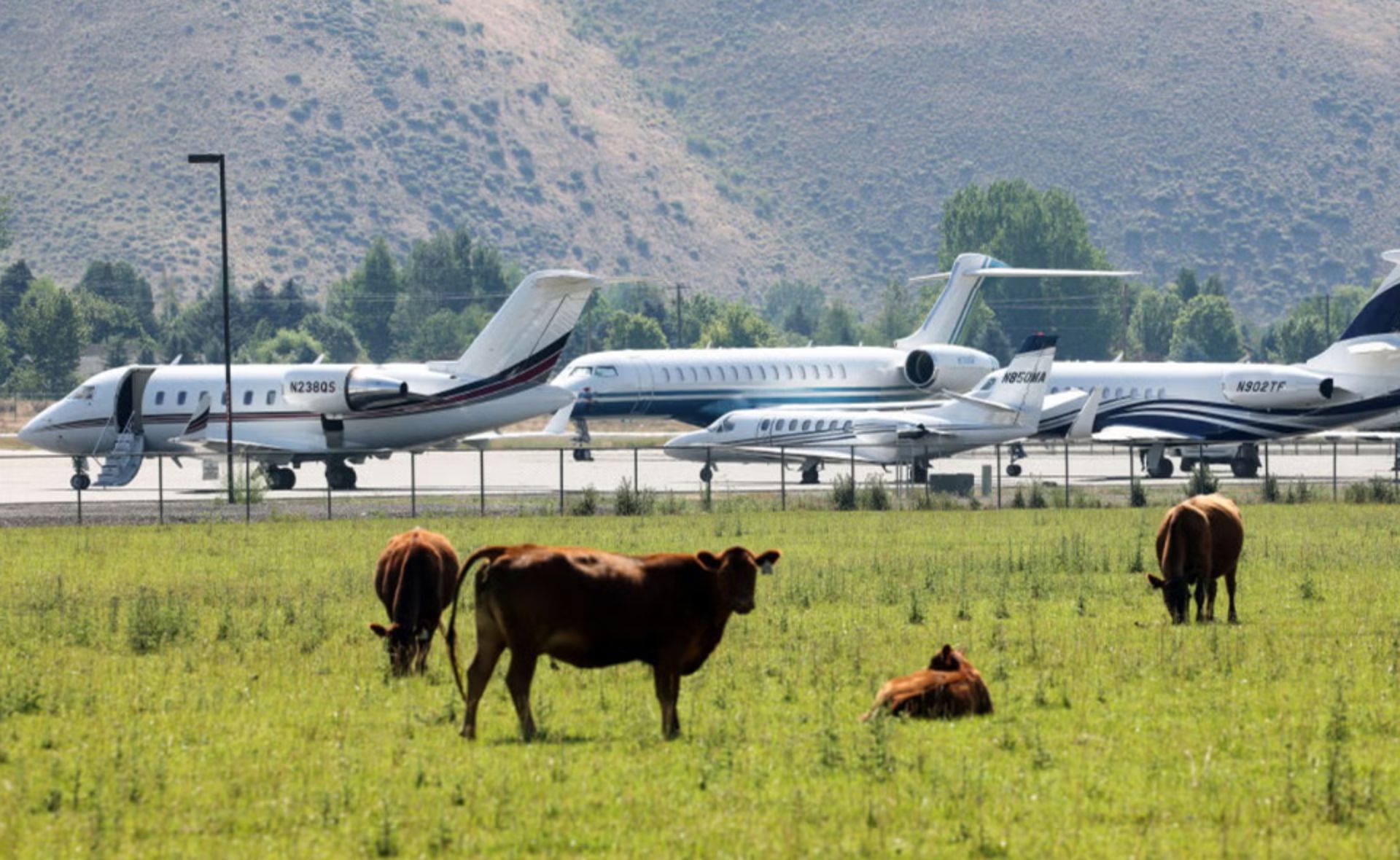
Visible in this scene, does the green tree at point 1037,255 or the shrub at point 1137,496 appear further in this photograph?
the green tree at point 1037,255

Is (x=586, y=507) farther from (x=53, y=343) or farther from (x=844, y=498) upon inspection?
(x=53, y=343)

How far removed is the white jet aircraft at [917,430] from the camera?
60.9m

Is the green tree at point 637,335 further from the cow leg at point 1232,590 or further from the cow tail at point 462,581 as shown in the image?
the cow tail at point 462,581

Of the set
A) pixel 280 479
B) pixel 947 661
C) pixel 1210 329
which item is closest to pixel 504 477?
pixel 280 479

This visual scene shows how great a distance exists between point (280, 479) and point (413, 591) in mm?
40730

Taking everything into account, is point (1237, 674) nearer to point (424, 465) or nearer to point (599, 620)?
point (599, 620)

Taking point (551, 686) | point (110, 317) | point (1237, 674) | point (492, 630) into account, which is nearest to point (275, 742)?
point (492, 630)

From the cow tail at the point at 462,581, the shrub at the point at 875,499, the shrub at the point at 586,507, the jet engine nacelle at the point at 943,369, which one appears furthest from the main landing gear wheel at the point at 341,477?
the cow tail at the point at 462,581

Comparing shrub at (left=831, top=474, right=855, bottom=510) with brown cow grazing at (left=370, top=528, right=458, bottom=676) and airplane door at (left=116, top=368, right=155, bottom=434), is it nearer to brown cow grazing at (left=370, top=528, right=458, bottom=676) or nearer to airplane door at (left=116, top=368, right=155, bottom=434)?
airplane door at (left=116, top=368, right=155, bottom=434)

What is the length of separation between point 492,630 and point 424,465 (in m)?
64.9

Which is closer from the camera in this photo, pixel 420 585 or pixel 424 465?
pixel 420 585

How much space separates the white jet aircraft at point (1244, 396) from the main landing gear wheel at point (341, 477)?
20.4m

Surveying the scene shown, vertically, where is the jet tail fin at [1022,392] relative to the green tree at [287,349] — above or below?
below

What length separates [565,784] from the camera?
583 inches
